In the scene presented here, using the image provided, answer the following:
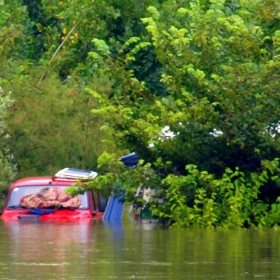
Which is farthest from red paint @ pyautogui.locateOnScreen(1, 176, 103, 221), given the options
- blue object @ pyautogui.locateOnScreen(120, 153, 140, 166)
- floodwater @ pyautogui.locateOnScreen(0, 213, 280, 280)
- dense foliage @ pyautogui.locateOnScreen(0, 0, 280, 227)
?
floodwater @ pyautogui.locateOnScreen(0, 213, 280, 280)

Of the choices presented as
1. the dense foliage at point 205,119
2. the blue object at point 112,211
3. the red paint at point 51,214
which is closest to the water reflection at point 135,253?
the dense foliage at point 205,119

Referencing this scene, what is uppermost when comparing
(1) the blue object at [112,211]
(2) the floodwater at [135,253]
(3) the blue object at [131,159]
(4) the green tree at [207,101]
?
(4) the green tree at [207,101]

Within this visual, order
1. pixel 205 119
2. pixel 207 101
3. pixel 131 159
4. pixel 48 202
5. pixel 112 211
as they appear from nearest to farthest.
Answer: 1. pixel 207 101
2. pixel 205 119
3. pixel 48 202
4. pixel 131 159
5. pixel 112 211

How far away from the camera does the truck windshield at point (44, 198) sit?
59.7 feet

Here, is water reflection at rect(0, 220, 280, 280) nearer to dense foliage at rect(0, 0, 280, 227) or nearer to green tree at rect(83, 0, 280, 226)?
dense foliage at rect(0, 0, 280, 227)

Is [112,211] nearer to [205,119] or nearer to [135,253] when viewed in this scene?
[205,119]

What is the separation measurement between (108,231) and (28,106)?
752 cm

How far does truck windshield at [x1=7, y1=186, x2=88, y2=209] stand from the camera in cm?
1819

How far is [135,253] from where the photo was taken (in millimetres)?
11039

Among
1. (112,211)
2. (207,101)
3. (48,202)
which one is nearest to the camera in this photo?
(207,101)

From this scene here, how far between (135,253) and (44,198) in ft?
24.0

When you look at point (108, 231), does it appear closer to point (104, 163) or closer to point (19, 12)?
point (104, 163)

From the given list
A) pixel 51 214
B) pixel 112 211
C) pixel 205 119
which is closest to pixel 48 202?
pixel 51 214

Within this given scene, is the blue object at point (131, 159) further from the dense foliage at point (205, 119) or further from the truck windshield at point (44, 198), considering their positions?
the dense foliage at point (205, 119)
